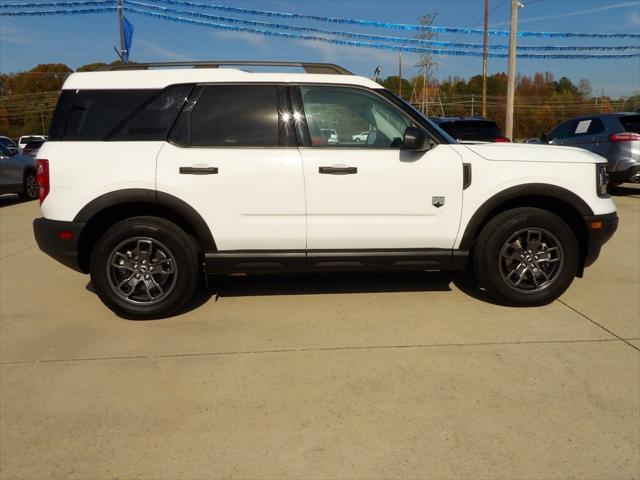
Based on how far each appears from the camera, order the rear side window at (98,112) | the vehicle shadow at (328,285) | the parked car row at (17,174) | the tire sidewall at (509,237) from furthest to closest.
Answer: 1. the parked car row at (17,174)
2. the vehicle shadow at (328,285)
3. the tire sidewall at (509,237)
4. the rear side window at (98,112)

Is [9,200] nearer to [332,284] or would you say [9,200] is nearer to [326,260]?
[332,284]

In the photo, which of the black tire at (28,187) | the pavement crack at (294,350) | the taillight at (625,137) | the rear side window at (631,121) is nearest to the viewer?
the pavement crack at (294,350)

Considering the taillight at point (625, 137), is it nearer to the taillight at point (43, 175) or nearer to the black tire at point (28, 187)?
the taillight at point (43, 175)

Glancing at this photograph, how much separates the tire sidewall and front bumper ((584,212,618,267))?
0.12 metres

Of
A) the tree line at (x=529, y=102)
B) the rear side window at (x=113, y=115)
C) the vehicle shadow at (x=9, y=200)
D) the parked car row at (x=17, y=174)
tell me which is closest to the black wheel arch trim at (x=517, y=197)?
the rear side window at (x=113, y=115)

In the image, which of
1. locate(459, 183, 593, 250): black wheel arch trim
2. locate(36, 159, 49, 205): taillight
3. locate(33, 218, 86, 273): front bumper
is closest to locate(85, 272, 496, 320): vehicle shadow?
locate(459, 183, 593, 250): black wheel arch trim

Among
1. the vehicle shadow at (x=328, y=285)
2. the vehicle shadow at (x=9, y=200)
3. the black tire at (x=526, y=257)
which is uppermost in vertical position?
the black tire at (x=526, y=257)

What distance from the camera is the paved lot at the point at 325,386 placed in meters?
2.47

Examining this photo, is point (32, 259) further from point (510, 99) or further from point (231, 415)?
point (510, 99)

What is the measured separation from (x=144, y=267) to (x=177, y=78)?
1556 mm

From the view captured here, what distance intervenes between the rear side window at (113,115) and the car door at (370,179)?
1.09 m

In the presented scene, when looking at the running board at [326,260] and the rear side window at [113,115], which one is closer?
the rear side window at [113,115]

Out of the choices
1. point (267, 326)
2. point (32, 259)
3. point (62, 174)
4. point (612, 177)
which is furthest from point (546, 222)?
point (612, 177)

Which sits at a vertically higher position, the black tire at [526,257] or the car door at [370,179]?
the car door at [370,179]
